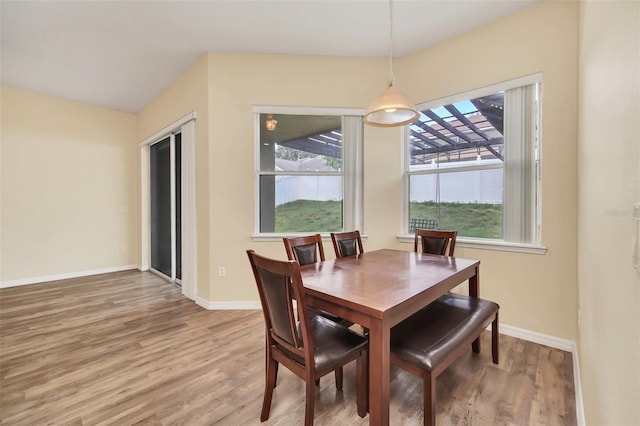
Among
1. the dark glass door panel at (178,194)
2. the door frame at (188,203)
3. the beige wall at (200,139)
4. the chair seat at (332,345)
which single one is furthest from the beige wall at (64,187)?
Answer: the chair seat at (332,345)

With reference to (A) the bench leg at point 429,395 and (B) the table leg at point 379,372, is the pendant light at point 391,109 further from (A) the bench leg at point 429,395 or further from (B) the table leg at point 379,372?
(A) the bench leg at point 429,395

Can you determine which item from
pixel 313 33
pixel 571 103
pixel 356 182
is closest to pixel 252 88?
pixel 313 33

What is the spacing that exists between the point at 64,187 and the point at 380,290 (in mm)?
5571

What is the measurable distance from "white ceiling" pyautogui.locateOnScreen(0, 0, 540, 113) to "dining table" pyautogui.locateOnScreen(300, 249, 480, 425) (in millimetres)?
2296

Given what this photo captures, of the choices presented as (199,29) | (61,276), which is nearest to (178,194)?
(199,29)

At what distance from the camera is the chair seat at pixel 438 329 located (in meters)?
1.42

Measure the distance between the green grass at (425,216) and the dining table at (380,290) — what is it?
0.84 m

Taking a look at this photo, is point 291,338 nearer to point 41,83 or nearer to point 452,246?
point 452,246

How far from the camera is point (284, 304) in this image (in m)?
1.39

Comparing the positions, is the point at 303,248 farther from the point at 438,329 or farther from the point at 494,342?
the point at 494,342

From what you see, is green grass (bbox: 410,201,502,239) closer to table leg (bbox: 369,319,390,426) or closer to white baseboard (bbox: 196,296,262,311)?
table leg (bbox: 369,319,390,426)

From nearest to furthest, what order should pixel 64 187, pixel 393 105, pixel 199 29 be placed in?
pixel 393 105, pixel 199 29, pixel 64 187

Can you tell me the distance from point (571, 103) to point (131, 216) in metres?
6.60

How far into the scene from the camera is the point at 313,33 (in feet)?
9.49
